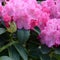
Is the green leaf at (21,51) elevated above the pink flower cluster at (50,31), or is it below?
below

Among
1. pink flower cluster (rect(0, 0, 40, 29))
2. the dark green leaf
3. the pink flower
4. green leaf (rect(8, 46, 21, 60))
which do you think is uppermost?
pink flower cluster (rect(0, 0, 40, 29))

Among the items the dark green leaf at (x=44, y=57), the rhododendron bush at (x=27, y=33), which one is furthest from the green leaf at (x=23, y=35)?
the dark green leaf at (x=44, y=57)

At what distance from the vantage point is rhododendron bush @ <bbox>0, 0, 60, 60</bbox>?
3.95 feet

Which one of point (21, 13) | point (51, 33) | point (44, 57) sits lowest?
point (44, 57)

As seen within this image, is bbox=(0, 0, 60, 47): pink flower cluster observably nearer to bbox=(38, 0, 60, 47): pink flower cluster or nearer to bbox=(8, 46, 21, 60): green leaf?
bbox=(38, 0, 60, 47): pink flower cluster

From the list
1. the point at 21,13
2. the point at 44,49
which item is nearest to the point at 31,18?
the point at 21,13

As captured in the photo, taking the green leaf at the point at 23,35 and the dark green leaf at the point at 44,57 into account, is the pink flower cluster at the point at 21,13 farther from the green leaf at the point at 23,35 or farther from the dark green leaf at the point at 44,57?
the dark green leaf at the point at 44,57

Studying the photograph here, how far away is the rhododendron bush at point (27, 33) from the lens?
1.21 meters

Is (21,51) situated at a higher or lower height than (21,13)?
lower

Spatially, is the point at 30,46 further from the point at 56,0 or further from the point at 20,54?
the point at 56,0

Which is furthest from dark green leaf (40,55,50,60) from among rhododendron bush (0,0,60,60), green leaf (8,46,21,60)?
green leaf (8,46,21,60)

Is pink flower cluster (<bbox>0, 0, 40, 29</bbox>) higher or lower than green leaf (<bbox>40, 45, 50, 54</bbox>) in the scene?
higher

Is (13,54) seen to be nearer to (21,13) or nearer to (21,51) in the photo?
(21,51)

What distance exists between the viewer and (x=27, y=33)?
3.98 ft
